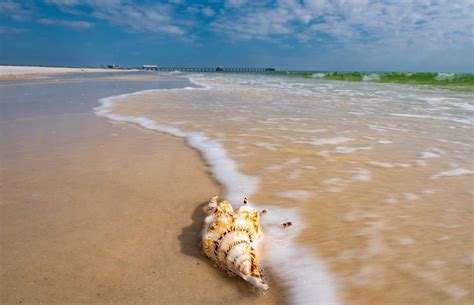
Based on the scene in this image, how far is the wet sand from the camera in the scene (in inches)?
70.6

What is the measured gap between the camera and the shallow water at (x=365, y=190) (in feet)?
6.18

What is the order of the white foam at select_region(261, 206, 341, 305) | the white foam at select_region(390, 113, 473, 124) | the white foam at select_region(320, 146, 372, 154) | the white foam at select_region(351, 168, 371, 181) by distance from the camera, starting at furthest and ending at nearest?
the white foam at select_region(390, 113, 473, 124) < the white foam at select_region(320, 146, 372, 154) < the white foam at select_region(351, 168, 371, 181) < the white foam at select_region(261, 206, 341, 305)

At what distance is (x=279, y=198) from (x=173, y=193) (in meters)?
1.00

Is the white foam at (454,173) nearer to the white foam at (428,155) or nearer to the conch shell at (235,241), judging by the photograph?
the white foam at (428,155)

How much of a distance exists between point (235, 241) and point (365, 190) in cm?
173

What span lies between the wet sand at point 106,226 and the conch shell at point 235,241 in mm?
74

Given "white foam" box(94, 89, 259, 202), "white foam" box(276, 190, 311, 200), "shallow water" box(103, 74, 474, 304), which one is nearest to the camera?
"shallow water" box(103, 74, 474, 304)

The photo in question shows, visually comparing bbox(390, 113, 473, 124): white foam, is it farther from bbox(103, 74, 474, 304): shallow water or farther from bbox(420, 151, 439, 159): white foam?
bbox(420, 151, 439, 159): white foam

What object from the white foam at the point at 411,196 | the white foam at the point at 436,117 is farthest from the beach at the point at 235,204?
the white foam at the point at 436,117

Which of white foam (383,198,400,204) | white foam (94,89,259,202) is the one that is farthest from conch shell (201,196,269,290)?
white foam (383,198,400,204)

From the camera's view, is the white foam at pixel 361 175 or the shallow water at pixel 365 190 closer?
the shallow water at pixel 365 190

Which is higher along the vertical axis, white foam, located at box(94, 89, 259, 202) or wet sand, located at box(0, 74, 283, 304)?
white foam, located at box(94, 89, 259, 202)

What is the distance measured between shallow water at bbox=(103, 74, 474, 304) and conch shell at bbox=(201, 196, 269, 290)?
225mm

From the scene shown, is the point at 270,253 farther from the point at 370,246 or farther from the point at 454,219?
the point at 454,219
